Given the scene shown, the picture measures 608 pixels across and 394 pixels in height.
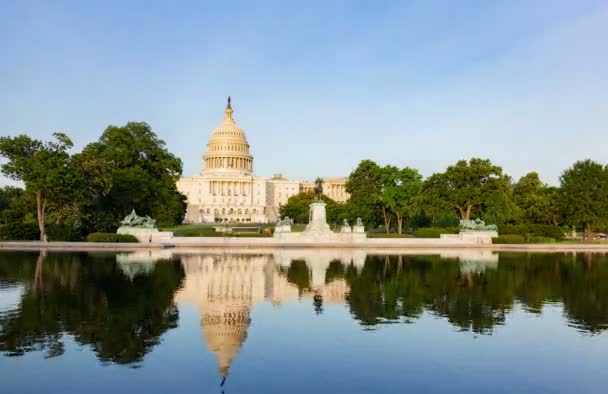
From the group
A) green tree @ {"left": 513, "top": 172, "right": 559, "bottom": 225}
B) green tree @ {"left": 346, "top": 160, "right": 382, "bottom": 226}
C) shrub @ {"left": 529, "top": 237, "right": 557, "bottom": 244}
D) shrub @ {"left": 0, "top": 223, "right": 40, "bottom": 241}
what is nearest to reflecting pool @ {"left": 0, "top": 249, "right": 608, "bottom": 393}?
shrub @ {"left": 0, "top": 223, "right": 40, "bottom": 241}

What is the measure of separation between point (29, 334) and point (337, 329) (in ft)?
25.4

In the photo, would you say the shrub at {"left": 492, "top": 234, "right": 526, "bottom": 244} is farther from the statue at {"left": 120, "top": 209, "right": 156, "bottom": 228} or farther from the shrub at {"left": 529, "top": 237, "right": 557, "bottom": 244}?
the statue at {"left": 120, "top": 209, "right": 156, "bottom": 228}

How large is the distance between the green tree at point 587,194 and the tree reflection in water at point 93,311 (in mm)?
49905

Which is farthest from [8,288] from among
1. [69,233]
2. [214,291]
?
[69,233]

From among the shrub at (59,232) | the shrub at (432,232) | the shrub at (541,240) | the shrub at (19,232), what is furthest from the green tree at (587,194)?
the shrub at (19,232)

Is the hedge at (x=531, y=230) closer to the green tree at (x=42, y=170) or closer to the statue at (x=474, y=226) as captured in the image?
the statue at (x=474, y=226)

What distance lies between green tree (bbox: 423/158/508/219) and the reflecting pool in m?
31.7

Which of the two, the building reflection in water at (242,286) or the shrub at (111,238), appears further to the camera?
the shrub at (111,238)

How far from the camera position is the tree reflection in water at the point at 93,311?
11461 mm

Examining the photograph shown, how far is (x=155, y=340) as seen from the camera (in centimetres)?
1191

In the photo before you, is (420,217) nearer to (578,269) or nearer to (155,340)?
(578,269)

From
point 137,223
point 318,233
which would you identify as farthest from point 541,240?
point 137,223

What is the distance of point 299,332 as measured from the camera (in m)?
13.0

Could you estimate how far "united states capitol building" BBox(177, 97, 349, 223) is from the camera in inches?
5733
